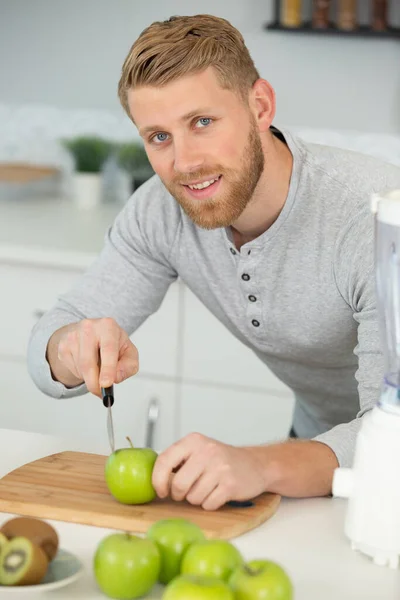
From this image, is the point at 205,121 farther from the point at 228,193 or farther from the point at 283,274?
the point at 283,274

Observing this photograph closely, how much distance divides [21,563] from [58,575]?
1.9 inches

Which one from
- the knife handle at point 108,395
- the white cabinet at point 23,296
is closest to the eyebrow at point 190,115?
the knife handle at point 108,395

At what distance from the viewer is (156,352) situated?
2678mm

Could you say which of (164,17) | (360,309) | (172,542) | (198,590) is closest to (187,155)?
(360,309)

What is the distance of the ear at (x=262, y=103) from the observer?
169cm

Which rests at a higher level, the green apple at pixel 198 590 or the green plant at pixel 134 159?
the green plant at pixel 134 159

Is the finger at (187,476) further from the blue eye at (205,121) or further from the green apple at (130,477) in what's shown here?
the blue eye at (205,121)

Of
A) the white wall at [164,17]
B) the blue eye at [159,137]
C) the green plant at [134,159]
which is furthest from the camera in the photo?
the green plant at [134,159]

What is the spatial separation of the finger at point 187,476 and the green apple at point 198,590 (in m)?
0.33

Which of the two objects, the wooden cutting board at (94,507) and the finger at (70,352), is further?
the finger at (70,352)

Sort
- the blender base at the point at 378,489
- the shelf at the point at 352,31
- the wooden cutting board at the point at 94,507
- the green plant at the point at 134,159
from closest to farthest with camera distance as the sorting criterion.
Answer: the blender base at the point at 378,489 → the wooden cutting board at the point at 94,507 → the shelf at the point at 352,31 → the green plant at the point at 134,159

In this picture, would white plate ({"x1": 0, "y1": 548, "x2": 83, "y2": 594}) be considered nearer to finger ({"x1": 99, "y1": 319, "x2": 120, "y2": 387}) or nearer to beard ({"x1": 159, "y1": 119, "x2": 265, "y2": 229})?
finger ({"x1": 99, "y1": 319, "x2": 120, "y2": 387})

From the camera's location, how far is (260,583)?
0.92 meters

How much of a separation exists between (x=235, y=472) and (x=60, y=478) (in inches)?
9.9
